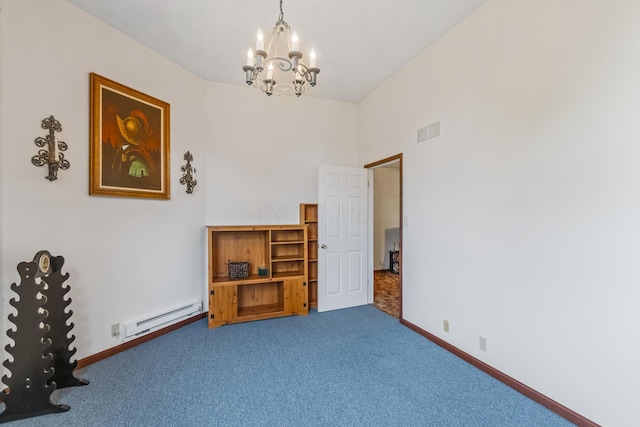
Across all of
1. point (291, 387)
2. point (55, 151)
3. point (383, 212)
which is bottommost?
point (291, 387)

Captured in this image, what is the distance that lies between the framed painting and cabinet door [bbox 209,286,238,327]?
134 cm

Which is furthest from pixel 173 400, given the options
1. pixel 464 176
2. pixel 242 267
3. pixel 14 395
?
pixel 464 176

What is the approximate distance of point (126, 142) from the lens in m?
2.82

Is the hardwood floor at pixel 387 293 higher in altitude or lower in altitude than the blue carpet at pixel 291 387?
higher

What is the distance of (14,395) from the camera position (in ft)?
6.06

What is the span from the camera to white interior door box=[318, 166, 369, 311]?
154 inches

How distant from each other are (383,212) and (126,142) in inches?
200

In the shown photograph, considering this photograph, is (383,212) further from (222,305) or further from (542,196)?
(542,196)

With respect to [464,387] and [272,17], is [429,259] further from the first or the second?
[272,17]

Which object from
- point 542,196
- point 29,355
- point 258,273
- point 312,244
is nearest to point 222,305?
point 258,273

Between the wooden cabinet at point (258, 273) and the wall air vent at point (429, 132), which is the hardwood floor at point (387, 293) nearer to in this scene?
the wooden cabinet at point (258, 273)

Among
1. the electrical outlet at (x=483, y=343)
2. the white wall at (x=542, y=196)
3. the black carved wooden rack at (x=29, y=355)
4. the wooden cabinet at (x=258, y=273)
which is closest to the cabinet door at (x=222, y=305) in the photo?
the wooden cabinet at (x=258, y=273)

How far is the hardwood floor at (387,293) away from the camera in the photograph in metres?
4.01

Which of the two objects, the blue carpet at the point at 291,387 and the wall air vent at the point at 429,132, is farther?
the wall air vent at the point at 429,132
